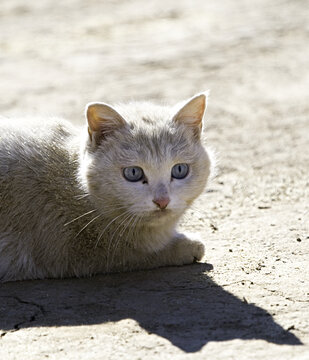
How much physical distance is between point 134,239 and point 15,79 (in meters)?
4.72

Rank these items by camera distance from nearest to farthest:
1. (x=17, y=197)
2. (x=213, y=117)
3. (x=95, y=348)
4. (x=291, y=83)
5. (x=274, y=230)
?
(x=95, y=348)
(x=17, y=197)
(x=274, y=230)
(x=213, y=117)
(x=291, y=83)

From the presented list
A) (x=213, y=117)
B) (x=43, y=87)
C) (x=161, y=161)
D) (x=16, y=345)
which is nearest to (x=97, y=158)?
(x=161, y=161)

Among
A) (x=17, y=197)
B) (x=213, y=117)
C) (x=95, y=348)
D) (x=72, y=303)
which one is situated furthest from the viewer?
(x=213, y=117)

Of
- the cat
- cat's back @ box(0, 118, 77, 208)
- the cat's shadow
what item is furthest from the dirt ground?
cat's back @ box(0, 118, 77, 208)

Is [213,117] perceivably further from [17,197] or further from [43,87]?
[17,197]

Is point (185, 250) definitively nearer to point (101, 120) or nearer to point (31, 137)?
point (101, 120)

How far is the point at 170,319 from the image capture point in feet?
12.6

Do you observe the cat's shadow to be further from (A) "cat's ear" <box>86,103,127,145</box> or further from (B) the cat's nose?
(A) "cat's ear" <box>86,103,127,145</box>

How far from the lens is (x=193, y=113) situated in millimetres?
4492

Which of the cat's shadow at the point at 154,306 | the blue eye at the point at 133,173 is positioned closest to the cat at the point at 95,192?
the blue eye at the point at 133,173

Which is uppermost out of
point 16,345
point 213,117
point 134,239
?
point 213,117

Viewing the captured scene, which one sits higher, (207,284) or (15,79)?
(15,79)

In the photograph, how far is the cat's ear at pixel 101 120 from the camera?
431 centimetres

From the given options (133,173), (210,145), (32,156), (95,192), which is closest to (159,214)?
(133,173)
